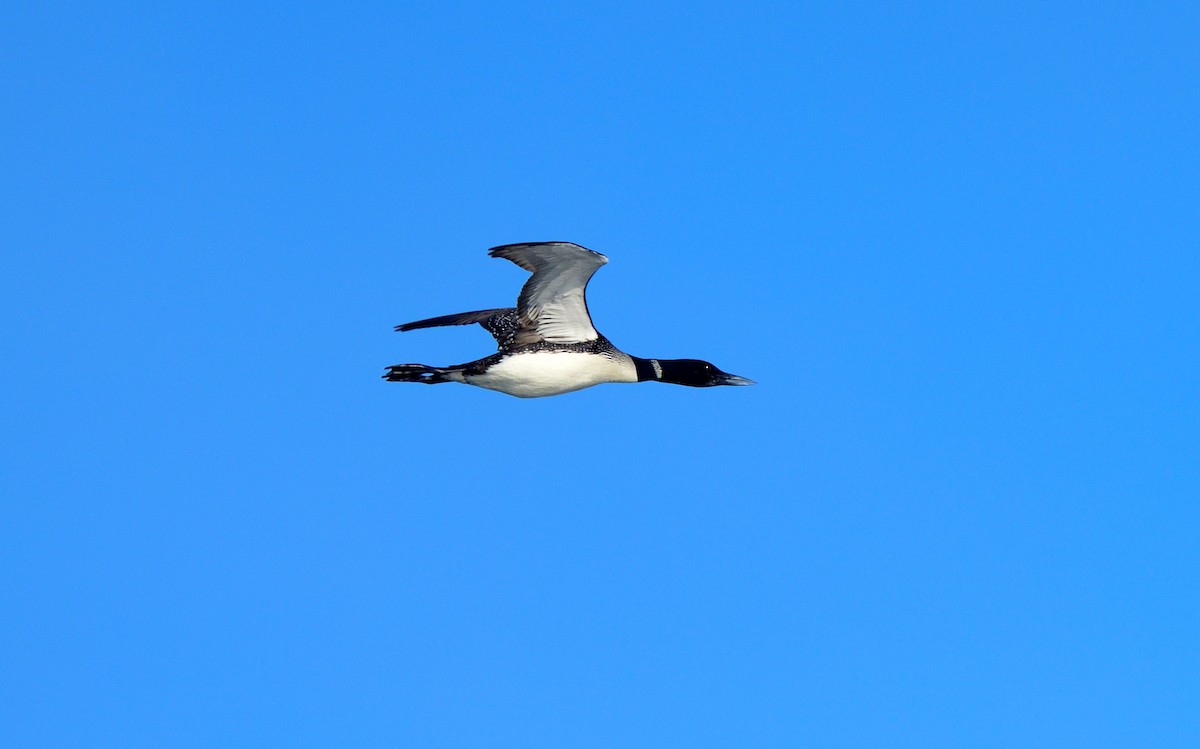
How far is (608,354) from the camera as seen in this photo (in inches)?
754

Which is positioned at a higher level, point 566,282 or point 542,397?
point 566,282

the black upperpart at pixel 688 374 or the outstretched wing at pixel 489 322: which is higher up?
the outstretched wing at pixel 489 322

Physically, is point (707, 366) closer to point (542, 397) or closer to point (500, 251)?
point (542, 397)

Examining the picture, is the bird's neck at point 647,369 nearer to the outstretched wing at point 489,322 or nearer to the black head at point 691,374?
the black head at point 691,374

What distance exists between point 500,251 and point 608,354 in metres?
3.00

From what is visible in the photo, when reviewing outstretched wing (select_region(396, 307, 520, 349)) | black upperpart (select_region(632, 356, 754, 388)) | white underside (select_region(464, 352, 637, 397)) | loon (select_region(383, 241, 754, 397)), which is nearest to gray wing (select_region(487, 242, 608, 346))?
loon (select_region(383, 241, 754, 397))

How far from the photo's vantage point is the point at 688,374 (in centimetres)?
2025

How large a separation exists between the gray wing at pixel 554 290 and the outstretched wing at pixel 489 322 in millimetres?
717

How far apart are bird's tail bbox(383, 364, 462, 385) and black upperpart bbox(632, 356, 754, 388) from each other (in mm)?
2691

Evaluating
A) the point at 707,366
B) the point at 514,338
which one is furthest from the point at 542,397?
the point at 707,366

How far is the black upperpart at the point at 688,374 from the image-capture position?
19.9 meters

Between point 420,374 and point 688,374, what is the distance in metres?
3.80

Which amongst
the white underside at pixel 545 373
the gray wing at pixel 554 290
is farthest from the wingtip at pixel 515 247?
the white underside at pixel 545 373

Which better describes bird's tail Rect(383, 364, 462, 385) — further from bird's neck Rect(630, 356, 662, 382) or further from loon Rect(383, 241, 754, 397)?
bird's neck Rect(630, 356, 662, 382)
